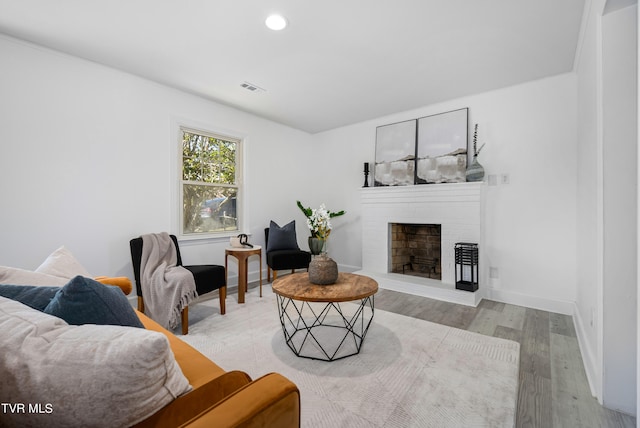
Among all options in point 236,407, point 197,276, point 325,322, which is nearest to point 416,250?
point 325,322

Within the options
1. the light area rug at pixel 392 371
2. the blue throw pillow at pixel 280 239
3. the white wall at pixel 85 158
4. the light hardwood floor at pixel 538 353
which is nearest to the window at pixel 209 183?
the white wall at pixel 85 158

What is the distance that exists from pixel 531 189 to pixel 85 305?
3987 mm

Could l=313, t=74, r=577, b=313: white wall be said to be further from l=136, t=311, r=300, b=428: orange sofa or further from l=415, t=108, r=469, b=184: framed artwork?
l=136, t=311, r=300, b=428: orange sofa

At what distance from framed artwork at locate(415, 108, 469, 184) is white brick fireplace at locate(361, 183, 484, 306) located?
0.59 ft

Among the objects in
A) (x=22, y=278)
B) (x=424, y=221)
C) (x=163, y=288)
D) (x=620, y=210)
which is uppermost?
(x=620, y=210)

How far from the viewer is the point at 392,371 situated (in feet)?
6.42

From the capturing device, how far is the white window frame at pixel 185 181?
11.7 ft

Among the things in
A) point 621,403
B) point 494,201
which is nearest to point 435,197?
point 494,201

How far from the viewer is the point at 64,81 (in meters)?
2.71

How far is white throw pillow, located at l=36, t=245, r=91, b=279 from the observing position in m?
1.60

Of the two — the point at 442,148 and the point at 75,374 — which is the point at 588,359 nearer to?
the point at 442,148

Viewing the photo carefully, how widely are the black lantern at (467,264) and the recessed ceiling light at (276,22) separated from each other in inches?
116

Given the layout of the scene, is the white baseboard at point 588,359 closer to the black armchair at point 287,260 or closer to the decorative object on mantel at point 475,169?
the decorative object on mantel at point 475,169

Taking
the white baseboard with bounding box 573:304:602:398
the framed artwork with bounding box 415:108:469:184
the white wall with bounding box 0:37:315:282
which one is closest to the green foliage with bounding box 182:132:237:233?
the white wall with bounding box 0:37:315:282
